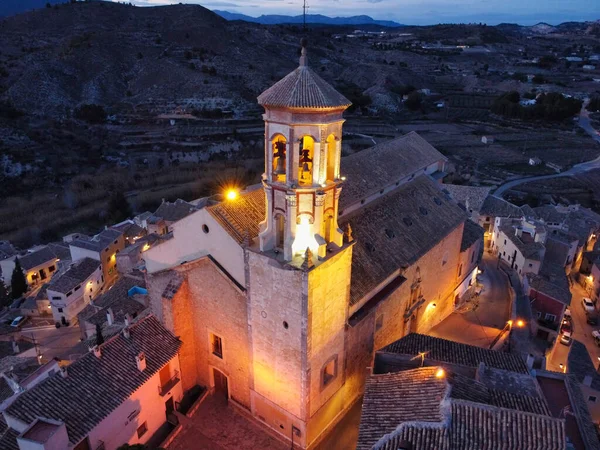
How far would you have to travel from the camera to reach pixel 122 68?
88500mm

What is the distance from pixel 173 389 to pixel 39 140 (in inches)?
2356

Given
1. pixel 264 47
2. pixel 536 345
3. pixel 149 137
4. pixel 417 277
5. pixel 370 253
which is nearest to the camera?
pixel 370 253

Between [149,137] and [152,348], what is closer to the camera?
[152,348]

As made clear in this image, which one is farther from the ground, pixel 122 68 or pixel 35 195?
pixel 122 68

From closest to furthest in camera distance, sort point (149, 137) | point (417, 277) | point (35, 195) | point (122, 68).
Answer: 1. point (417, 277)
2. point (35, 195)
3. point (149, 137)
4. point (122, 68)

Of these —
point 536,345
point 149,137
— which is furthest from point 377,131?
point 536,345

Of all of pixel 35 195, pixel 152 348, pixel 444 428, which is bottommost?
pixel 35 195

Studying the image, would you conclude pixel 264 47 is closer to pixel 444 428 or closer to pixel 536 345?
pixel 536 345

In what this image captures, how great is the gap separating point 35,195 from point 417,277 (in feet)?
177

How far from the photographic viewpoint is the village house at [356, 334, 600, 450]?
12703mm

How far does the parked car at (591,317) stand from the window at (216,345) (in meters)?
32.3

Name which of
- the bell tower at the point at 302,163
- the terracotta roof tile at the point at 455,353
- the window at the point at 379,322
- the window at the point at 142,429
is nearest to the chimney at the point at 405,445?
the terracotta roof tile at the point at 455,353

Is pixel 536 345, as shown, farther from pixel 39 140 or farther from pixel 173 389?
pixel 39 140

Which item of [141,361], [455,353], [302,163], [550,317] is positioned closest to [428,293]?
[455,353]
